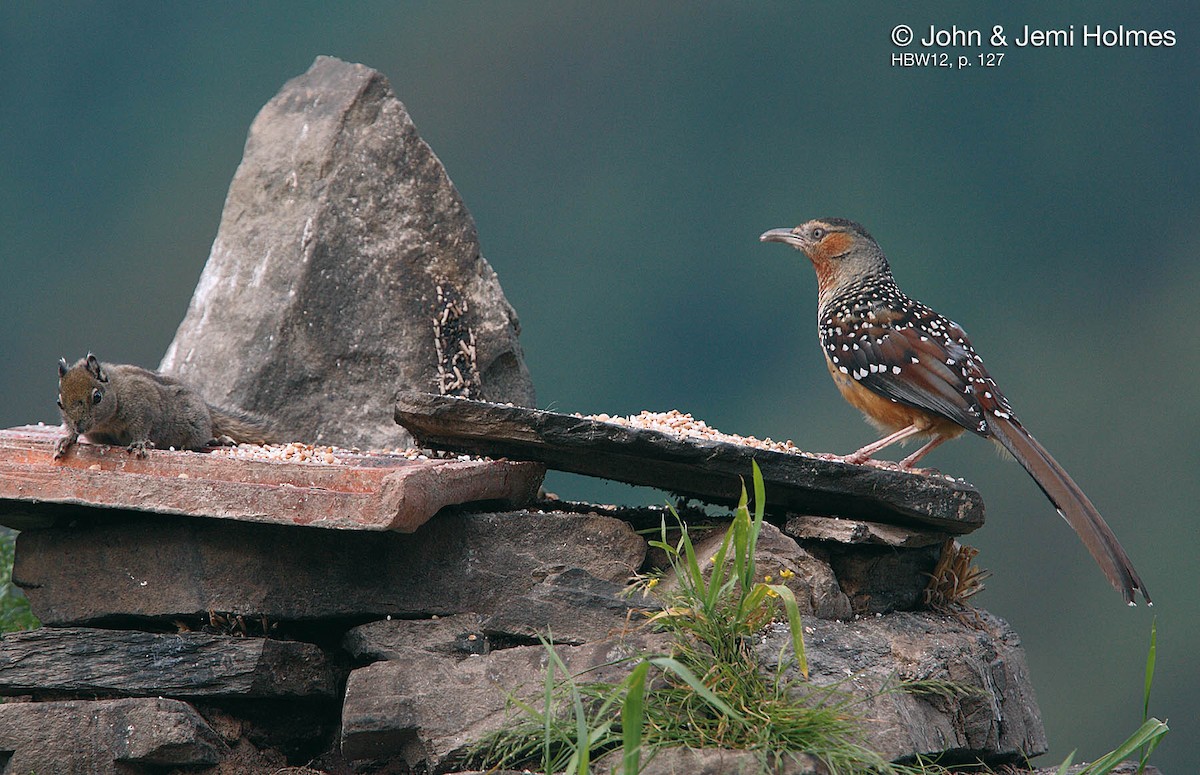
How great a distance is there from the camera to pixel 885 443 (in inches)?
234

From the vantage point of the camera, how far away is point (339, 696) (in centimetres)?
529

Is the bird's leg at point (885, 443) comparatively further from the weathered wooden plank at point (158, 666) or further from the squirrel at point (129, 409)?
the squirrel at point (129, 409)

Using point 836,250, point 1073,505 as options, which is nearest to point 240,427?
point 836,250

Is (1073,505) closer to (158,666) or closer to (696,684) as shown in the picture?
(696,684)

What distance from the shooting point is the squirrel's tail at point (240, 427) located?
6.16m

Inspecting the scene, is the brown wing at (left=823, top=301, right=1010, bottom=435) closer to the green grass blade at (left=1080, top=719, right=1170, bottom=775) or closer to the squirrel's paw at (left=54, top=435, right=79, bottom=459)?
the green grass blade at (left=1080, top=719, right=1170, bottom=775)

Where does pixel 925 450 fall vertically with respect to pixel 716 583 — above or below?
above

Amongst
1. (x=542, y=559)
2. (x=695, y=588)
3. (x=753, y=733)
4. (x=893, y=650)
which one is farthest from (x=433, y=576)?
(x=893, y=650)

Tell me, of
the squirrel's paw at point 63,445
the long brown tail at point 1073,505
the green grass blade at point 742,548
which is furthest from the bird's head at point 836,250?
the squirrel's paw at point 63,445

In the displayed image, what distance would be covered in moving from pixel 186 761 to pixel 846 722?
105 inches

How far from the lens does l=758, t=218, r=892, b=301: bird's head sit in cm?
681

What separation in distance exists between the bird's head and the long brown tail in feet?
4.51

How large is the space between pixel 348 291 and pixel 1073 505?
4072mm

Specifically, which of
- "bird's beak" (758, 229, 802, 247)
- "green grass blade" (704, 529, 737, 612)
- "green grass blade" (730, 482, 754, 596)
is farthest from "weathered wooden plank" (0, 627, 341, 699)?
"bird's beak" (758, 229, 802, 247)
